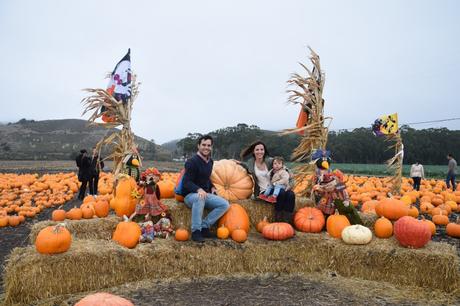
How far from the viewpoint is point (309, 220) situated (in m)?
5.57

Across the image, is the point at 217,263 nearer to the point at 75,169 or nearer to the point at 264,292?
the point at 264,292

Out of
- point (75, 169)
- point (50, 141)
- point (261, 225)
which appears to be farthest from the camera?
point (50, 141)

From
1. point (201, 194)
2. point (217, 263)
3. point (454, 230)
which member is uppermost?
point (201, 194)

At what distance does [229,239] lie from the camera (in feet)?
17.0

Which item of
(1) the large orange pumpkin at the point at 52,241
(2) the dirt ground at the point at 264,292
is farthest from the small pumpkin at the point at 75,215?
(1) the large orange pumpkin at the point at 52,241

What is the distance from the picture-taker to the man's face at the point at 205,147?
5.44 m

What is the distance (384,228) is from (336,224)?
0.64m

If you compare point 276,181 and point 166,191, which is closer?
point 276,181

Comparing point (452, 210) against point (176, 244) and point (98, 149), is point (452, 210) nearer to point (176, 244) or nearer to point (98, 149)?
point (176, 244)

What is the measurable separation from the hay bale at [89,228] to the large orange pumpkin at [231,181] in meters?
1.77

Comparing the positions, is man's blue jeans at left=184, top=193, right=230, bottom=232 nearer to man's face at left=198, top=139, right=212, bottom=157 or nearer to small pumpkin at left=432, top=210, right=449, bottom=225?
man's face at left=198, top=139, right=212, bottom=157

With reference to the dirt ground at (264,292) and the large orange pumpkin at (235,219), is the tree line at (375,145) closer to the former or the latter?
the large orange pumpkin at (235,219)

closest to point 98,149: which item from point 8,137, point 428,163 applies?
point 428,163

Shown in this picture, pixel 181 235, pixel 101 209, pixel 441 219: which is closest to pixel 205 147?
pixel 181 235
